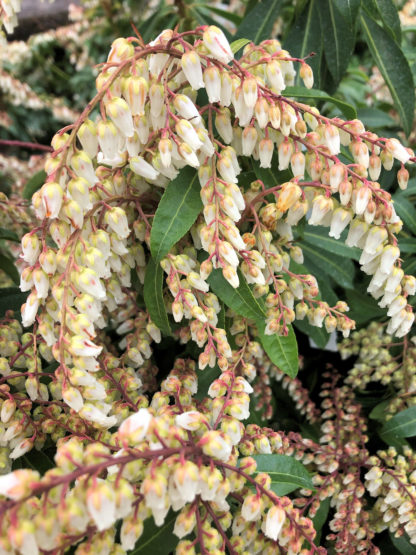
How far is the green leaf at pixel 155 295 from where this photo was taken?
828mm

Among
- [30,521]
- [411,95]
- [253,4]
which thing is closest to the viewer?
[30,521]

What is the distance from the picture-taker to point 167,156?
2.28 ft

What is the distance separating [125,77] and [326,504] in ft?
3.06

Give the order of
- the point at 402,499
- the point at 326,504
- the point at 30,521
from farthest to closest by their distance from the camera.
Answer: the point at 326,504
the point at 402,499
the point at 30,521

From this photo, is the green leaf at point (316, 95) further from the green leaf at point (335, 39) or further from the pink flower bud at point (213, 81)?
the green leaf at point (335, 39)

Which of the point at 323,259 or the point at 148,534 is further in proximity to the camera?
the point at 323,259

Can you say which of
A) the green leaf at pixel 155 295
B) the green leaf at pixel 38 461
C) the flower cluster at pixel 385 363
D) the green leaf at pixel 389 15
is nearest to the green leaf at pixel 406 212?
the flower cluster at pixel 385 363

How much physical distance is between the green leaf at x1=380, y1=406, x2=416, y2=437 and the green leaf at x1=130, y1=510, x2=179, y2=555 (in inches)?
22.8

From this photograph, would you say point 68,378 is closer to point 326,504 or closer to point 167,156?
point 167,156

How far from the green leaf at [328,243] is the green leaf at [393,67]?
34cm

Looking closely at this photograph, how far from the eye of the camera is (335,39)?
136cm

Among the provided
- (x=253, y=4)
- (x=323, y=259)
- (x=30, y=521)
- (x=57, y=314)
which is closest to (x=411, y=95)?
(x=323, y=259)

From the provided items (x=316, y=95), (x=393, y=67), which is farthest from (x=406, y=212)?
(x=316, y=95)

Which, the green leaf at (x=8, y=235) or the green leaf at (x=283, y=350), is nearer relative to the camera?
the green leaf at (x=283, y=350)
